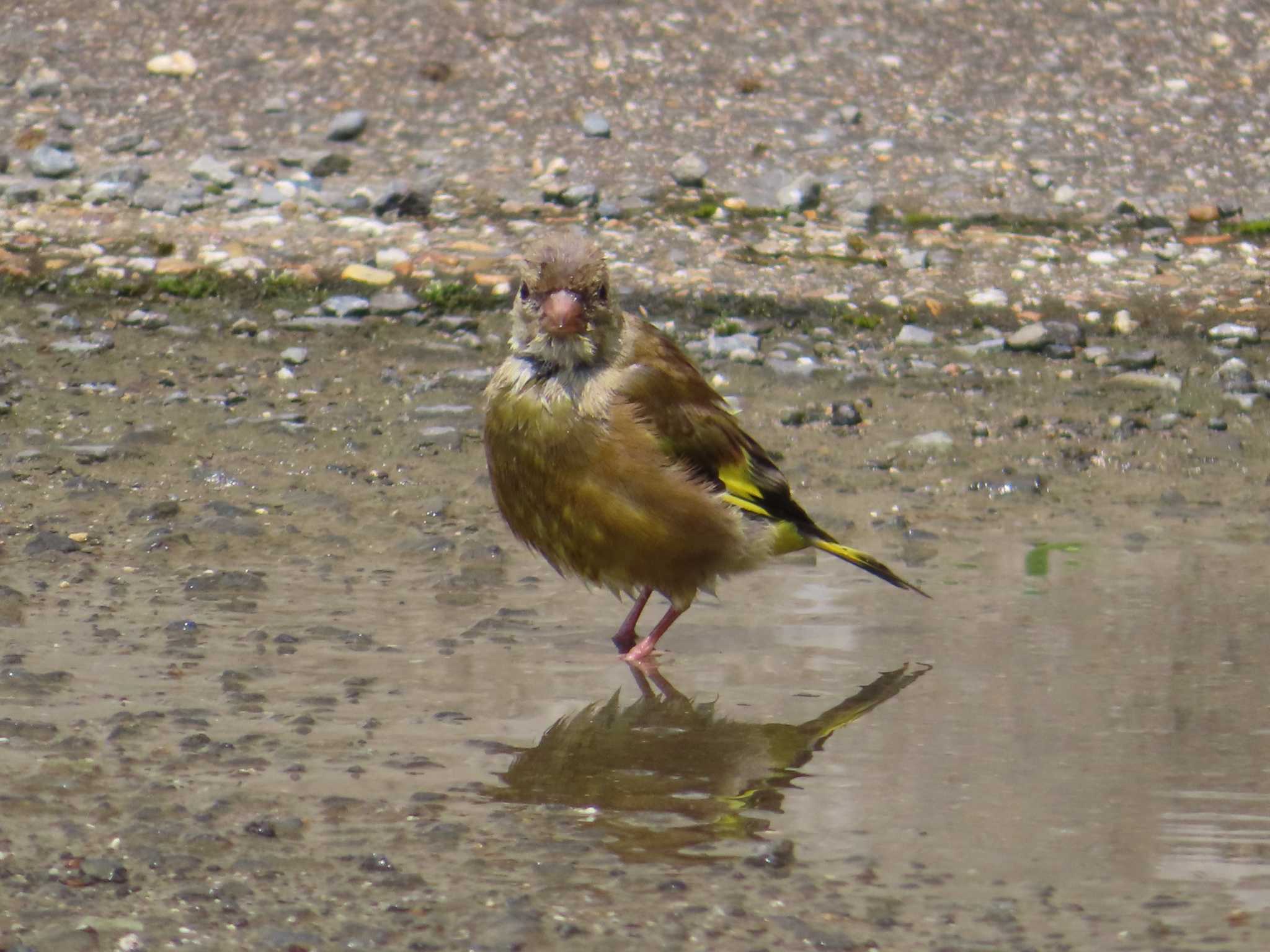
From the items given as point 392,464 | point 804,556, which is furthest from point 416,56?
point 804,556

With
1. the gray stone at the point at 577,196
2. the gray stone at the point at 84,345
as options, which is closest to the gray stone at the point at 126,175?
the gray stone at the point at 84,345

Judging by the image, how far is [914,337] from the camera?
335 inches

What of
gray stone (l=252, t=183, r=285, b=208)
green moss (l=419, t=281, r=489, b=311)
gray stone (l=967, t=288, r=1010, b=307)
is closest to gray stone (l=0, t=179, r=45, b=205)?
gray stone (l=252, t=183, r=285, b=208)

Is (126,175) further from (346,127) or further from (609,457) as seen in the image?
(609,457)

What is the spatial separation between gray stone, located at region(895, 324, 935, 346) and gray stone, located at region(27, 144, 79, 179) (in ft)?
13.8

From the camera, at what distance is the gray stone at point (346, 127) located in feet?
34.0

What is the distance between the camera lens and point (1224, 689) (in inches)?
193

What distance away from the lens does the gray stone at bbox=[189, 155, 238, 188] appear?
32.2ft

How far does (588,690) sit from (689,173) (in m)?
5.60

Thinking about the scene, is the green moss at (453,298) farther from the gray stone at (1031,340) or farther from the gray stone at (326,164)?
the gray stone at (1031,340)

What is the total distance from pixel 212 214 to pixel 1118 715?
19.7 feet

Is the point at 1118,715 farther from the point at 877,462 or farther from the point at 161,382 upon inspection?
the point at 161,382

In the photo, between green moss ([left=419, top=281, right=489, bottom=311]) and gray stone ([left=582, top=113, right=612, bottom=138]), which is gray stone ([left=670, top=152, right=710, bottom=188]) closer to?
gray stone ([left=582, top=113, right=612, bottom=138])

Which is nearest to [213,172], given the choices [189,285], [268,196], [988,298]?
[268,196]
